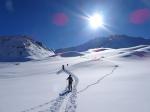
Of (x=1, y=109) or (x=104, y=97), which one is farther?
(x=104, y=97)

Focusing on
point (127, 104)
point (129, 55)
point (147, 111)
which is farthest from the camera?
point (129, 55)

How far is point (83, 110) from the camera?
16594 mm

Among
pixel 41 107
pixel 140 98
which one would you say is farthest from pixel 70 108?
pixel 140 98

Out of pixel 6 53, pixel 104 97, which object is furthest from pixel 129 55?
pixel 6 53

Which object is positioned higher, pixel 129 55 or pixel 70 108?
pixel 129 55

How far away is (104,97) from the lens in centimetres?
2077

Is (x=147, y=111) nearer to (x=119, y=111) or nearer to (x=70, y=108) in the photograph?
(x=119, y=111)

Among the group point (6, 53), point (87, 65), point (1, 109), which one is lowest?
point (1, 109)

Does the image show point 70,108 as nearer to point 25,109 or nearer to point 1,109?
point 25,109

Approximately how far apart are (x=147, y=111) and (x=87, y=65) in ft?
164

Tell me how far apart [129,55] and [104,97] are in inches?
2543

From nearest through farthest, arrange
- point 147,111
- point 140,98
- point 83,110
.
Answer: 1. point 147,111
2. point 83,110
3. point 140,98

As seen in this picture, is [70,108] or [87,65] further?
[87,65]

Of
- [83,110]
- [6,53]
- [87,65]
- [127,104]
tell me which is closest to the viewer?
[83,110]
